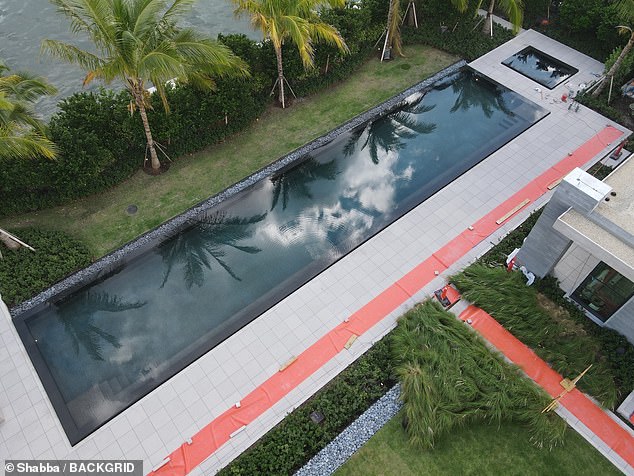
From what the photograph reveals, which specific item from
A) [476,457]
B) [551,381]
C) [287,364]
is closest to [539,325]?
[551,381]

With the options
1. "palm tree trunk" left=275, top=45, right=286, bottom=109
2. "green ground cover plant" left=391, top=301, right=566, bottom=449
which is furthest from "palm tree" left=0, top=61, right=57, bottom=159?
"green ground cover plant" left=391, top=301, right=566, bottom=449

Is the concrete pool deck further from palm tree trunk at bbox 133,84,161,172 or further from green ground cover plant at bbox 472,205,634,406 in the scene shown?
palm tree trunk at bbox 133,84,161,172

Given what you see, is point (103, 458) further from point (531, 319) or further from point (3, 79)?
point (531, 319)

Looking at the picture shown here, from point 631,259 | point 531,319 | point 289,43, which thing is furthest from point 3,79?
point 631,259

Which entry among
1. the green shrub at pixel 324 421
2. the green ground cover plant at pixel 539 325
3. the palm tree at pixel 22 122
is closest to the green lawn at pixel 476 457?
the green shrub at pixel 324 421

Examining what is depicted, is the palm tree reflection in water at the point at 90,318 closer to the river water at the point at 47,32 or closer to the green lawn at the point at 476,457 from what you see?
the green lawn at the point at 476,457

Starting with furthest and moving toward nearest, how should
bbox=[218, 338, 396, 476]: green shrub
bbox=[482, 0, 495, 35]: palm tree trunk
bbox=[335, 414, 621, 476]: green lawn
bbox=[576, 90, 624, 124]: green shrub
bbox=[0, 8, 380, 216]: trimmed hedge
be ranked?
bbox=[482, 0, 495, 35]: palm tree trunk < bbox=[576, 90, 624, 124]: green shrub < bbox=[0, 8, 380, 216]: trimmed hedge < bbox=[335, 414, 621, 476]: green lawn < bbox=[218, 338, 396, 476]: green shrub

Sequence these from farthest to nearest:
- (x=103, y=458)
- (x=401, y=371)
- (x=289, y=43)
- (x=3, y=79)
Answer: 1. (x=289, y=43)
2. (x=3, y=79)
3. (x=401, y=371)
4. (x=103, y=458)
